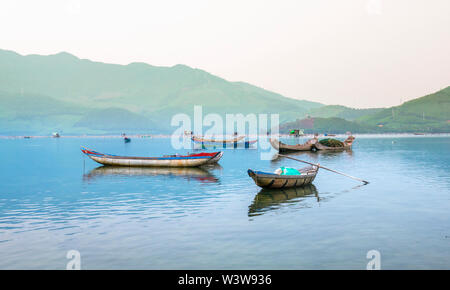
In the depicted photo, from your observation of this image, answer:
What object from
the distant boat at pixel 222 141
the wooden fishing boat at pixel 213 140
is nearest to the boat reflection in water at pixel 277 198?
the distant boat at pixel 222 141

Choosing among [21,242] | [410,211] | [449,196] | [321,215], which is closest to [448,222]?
[410,211]

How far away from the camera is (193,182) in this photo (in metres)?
39.3

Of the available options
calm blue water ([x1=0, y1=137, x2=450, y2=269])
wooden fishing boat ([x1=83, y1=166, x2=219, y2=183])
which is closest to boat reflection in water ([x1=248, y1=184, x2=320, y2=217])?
calm blue water ([x1=0, y1=137, x2=450, y2=269])

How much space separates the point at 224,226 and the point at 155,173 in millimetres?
27284

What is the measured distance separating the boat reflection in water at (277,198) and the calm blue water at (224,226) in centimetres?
8

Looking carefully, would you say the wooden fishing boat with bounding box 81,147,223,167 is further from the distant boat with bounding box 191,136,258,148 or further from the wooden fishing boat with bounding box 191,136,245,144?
the wooden fishing boat with bounding box 191,136,245,144

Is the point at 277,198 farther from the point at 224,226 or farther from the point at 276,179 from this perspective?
the point at 224,226

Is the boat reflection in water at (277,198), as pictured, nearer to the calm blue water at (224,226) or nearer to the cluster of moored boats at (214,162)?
the calm blue water at (224,226)

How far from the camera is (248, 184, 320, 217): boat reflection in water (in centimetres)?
2561

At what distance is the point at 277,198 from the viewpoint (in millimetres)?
28922

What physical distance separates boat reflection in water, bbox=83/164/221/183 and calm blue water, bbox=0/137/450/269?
5.54m
